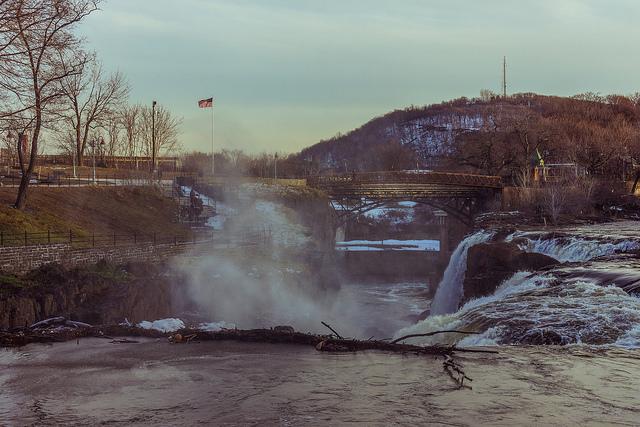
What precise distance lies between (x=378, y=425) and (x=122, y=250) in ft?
84.3

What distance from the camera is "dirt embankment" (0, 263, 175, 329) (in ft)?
76.0

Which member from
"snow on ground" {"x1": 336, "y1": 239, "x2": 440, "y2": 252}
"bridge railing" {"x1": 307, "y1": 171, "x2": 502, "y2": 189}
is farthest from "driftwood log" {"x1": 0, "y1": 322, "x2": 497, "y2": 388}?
"snow on ground" {"x1": 336, "y1": 239, "x2": 440, "y2": 252}

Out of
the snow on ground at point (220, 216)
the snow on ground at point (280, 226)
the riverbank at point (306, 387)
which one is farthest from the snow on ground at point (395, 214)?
the riverbank at point (306, 387)

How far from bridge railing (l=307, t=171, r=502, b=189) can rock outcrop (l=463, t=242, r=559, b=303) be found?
1414 inches

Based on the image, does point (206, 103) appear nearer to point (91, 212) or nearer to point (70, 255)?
point (91, 212)

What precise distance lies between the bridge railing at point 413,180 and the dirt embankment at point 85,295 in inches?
1431

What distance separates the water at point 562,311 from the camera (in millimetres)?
14164

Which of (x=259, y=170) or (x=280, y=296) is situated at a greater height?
(x=259, y=170)

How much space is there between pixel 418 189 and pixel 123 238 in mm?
40625

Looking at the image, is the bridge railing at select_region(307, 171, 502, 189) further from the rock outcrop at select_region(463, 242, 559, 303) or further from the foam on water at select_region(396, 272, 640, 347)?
the foam on water at select_region(396, 272, 640, 347)

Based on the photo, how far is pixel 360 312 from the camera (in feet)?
140

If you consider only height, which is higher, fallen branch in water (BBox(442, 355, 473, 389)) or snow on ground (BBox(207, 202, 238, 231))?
snow on ground (BBox(207, 202, 238, 231))

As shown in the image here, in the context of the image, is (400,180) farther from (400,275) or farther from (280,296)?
(280,296)

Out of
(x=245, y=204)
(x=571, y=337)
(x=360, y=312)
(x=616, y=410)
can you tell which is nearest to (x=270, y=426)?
(x=616, y=410)
